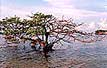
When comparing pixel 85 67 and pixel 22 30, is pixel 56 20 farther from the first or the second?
pixel 85 67

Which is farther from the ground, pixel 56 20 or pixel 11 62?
pixel 56 20

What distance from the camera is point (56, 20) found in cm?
5025

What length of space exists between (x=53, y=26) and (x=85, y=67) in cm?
1745

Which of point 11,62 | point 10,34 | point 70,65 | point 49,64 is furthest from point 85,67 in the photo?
point 10,34

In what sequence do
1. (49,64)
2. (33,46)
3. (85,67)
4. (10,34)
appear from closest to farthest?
(85,67) < (49,64) < (10,34) < (33,46)

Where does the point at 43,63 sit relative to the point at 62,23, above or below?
below

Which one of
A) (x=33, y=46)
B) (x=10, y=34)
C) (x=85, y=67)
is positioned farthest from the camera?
(x=33, y=46)

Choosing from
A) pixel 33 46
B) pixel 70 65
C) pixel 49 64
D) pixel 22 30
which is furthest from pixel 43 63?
pixel 33 46

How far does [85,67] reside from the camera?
34.7m

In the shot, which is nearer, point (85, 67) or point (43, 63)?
point (85, 67)

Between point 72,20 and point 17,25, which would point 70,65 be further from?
point 17,25

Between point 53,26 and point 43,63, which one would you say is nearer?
point 43,63

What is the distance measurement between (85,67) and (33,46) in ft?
73.6

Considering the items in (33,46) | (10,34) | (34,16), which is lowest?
(33,46)
